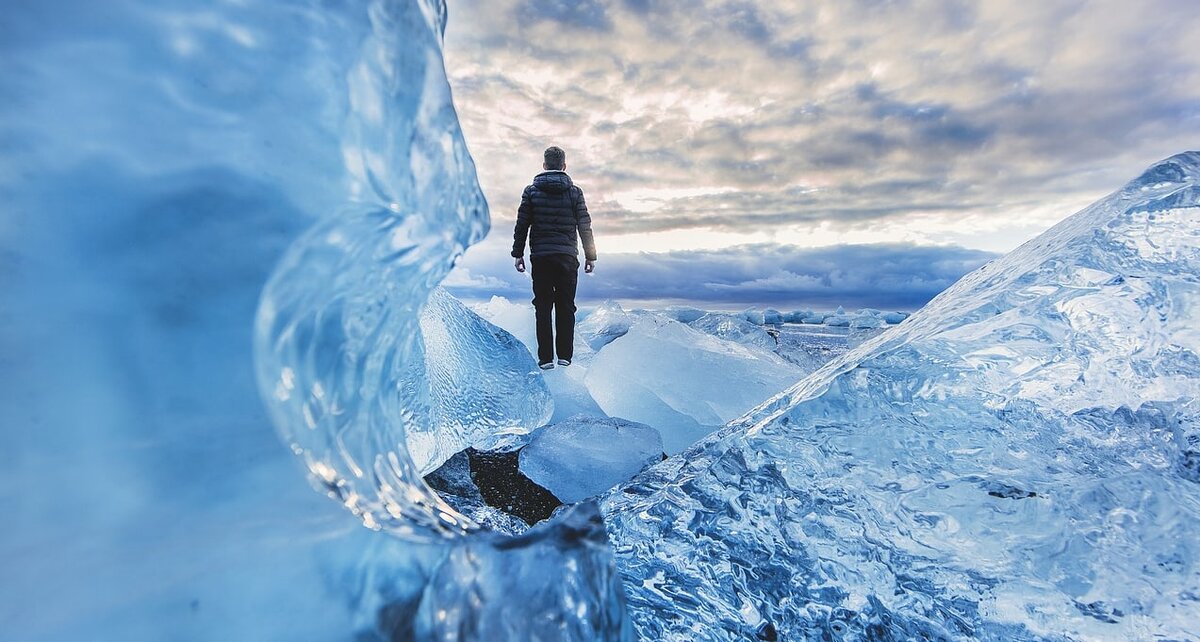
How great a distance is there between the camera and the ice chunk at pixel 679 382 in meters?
2.88

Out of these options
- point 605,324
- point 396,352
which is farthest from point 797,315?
point 396,352

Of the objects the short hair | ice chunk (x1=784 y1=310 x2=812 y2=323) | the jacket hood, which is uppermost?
the short hair

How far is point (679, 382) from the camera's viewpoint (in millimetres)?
3018

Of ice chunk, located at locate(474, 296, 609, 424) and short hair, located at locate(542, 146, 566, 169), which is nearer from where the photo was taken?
ice chunk, located at locate(474, 296, 609, 424)

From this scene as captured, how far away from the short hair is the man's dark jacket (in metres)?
0.06

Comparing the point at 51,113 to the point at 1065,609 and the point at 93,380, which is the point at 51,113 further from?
the point at 1065,609

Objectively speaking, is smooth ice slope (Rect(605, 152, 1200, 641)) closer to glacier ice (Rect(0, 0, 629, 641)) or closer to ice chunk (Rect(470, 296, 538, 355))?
glacier ice (Rect(0, 0, 629, 641))

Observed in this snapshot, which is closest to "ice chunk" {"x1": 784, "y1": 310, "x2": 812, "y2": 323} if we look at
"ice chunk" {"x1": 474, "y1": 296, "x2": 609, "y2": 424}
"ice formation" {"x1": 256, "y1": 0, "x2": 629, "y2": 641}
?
"ice chunk" {"x1": 474, "y1": 296, "x2": 609, "y2": 424}

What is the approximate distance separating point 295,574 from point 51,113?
1.95 feet

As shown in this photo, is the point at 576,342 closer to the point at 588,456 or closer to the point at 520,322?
the point at 520,322

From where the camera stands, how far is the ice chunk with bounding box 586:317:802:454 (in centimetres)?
288

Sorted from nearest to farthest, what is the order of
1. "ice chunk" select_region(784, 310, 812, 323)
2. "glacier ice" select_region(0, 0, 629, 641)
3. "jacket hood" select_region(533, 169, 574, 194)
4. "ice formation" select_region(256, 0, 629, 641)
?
"glacier ice" select_region(0, 0, 629, 641)
"ice formation" select_region(256, 0, 629, 641)
"jacket hood" select_region(533, 169, 574, 194)
"ice chunk" select_region(784, 310, 812, 323)

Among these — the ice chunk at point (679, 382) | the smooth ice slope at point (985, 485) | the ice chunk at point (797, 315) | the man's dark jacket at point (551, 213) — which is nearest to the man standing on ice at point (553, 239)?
the man's dark jacket at point (551, 213)

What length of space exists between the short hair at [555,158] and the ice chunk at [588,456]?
8.93 ft
